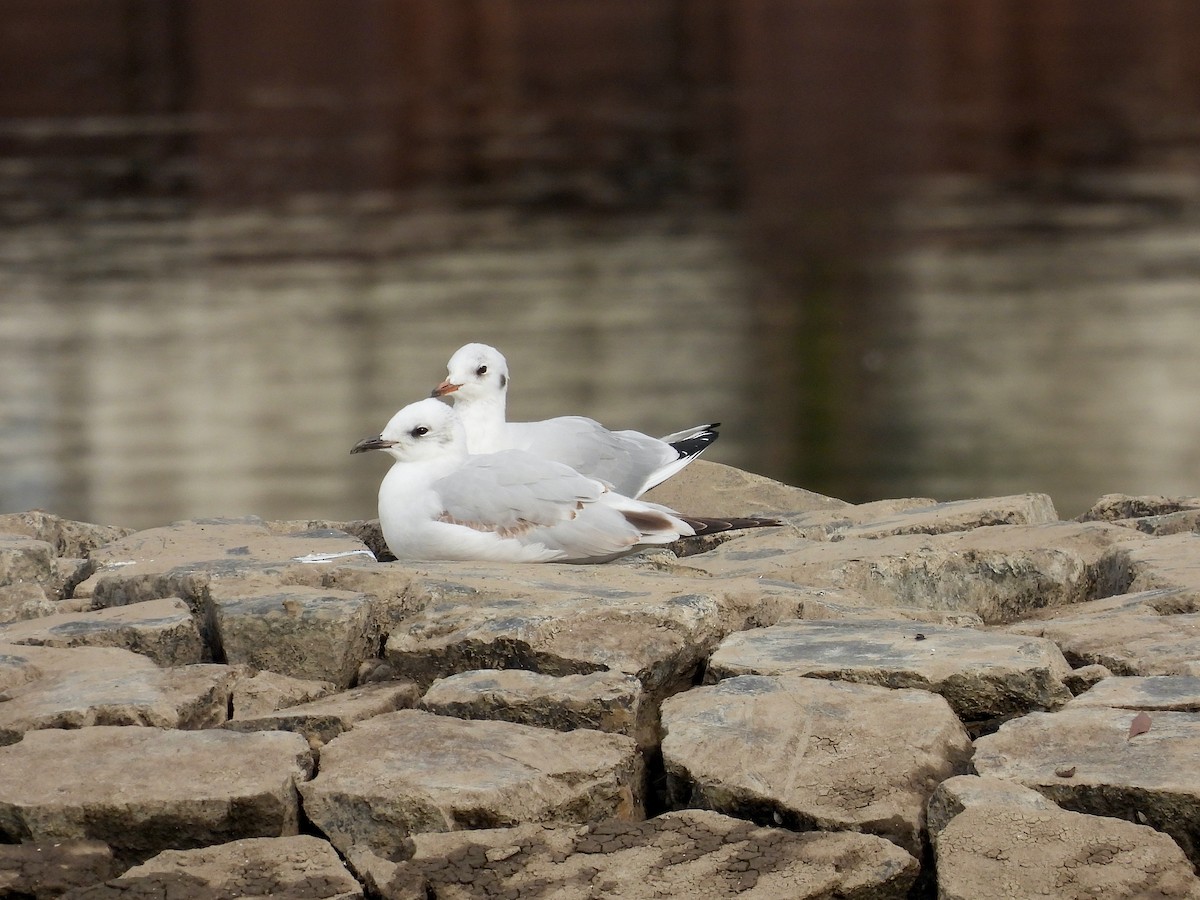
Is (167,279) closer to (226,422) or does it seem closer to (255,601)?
(226,422)

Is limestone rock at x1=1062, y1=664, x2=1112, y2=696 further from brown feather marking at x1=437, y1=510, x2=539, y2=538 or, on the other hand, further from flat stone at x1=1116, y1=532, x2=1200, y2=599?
brown feather marking at x1=437, y1=510, x2=539, y2=538

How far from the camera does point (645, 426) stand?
464 inches

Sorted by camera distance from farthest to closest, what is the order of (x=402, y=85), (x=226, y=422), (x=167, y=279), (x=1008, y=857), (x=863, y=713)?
(x=402, y=85)
(x=167, y=279)
(x=226, y=422)
(x=863, y=713)
(x=1008, y=857)

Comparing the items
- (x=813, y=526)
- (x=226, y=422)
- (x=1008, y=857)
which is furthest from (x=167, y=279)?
(x=1008, y=857)

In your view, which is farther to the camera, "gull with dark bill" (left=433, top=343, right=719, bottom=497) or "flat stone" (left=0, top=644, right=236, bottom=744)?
"gull with dark bill" (left=433, top=343, right=719, bottom=497)

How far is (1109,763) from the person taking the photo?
366 centimetres

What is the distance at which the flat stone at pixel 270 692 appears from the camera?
4309mm

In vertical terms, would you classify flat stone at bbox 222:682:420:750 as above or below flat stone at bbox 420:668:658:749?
below

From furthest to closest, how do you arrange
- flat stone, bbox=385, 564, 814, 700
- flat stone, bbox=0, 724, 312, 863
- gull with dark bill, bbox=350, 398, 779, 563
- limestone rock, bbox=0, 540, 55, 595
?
gull with dark bill, bbox=350, 398, 779, 563 → limestone rock, bbox=0, 540, 55, 595 → flat stone, bbox=385, 564, 814, 700 → flat stone, bbox=0, 724, 312, 863

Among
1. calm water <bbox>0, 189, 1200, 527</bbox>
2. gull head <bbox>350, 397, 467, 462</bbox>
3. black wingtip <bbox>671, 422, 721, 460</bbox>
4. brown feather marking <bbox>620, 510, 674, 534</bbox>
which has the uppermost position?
gull head <bbox>350, 397, 467, 462</bbox>

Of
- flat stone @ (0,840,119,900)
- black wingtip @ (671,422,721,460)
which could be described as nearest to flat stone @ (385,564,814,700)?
flat stone @ (0,840,119,900)

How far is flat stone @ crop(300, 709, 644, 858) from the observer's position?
3.67 m

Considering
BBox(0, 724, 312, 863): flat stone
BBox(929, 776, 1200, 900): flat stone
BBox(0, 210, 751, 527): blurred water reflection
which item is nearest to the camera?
BBox(929, 776, 1200, 900): flat stone

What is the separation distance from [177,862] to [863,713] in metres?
1.44
